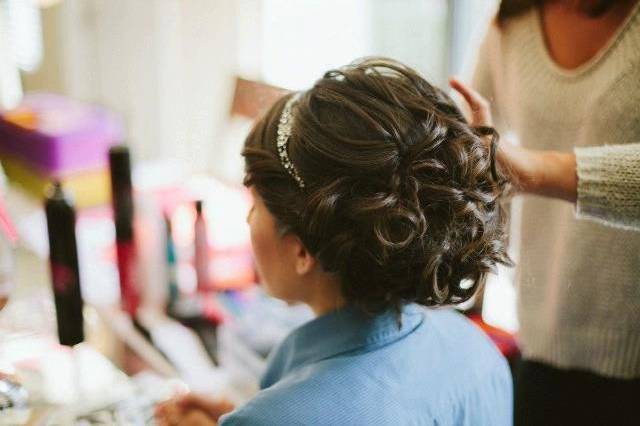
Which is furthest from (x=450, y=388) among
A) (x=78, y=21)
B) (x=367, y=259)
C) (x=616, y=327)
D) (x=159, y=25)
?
(x=78, y=21)

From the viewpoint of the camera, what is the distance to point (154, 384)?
1157 mm

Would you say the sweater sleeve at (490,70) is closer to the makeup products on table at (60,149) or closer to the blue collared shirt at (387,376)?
the blue collared shirt at (387,376)

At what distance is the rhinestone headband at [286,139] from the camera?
0.89 metres

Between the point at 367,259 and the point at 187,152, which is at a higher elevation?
the point at 367,259

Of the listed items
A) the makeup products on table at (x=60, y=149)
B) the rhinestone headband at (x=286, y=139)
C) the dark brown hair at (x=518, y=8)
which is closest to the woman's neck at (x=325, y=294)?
the rhinestone headband at (x=286, y=139)

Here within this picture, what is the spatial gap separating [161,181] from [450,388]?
1.34 metres

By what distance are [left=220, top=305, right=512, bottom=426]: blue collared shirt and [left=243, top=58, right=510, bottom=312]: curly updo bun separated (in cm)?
6

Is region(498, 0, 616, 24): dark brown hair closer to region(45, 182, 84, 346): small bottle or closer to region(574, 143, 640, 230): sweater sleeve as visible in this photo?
region(574, 143, 640, 230): sweater sleeve

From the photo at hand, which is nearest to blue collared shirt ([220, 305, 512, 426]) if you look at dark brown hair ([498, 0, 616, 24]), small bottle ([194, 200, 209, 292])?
small bottle ([194, 200, 209, 292])

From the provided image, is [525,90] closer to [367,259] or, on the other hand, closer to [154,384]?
[367,259]

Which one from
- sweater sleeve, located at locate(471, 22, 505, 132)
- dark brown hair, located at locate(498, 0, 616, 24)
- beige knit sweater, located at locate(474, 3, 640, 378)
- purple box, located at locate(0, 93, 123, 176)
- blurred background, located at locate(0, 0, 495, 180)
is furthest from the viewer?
blurred background, located at locate(0, 0, 495, 180)

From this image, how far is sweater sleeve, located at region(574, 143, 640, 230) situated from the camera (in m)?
0.99

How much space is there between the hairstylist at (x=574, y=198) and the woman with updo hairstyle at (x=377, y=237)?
0.22 meters

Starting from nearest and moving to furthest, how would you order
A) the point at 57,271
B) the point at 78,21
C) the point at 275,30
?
1. the point at 57,271
2. the point at 275,30
3. the point at 78,21
